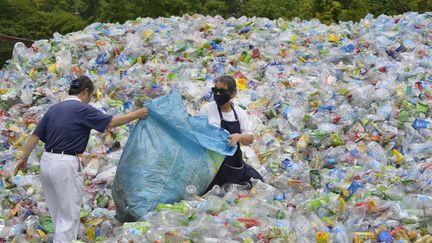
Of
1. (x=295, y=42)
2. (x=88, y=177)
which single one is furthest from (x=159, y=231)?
(x=295, y=42)

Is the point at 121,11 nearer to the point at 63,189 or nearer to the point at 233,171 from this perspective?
the point at 233,171

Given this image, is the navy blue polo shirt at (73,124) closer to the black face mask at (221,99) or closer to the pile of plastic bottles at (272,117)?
the pile of plastic bottles at (272,117)

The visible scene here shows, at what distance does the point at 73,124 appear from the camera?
4.50 m

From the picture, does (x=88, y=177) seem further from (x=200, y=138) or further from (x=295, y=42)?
(x=295, y=42)

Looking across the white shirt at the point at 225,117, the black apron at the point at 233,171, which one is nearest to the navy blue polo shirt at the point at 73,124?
the white shirt at the point at 225,117

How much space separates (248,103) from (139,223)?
3057 millimetres

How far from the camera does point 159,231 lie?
14.2 feet

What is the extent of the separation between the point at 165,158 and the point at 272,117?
2.37 metres

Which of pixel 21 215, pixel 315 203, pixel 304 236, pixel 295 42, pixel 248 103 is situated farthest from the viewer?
pixel 295 42

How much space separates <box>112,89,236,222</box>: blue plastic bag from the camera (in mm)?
4852

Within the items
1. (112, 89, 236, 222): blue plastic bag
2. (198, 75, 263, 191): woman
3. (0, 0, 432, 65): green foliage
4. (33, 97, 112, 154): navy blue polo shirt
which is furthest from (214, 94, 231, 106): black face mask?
(0, 0, 432, 65): green foliage

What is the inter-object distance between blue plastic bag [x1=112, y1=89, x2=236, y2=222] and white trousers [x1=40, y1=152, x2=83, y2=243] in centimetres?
41

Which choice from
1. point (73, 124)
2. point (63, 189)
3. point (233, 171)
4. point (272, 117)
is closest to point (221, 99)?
point (233, 171)

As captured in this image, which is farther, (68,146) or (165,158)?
(165,158)
